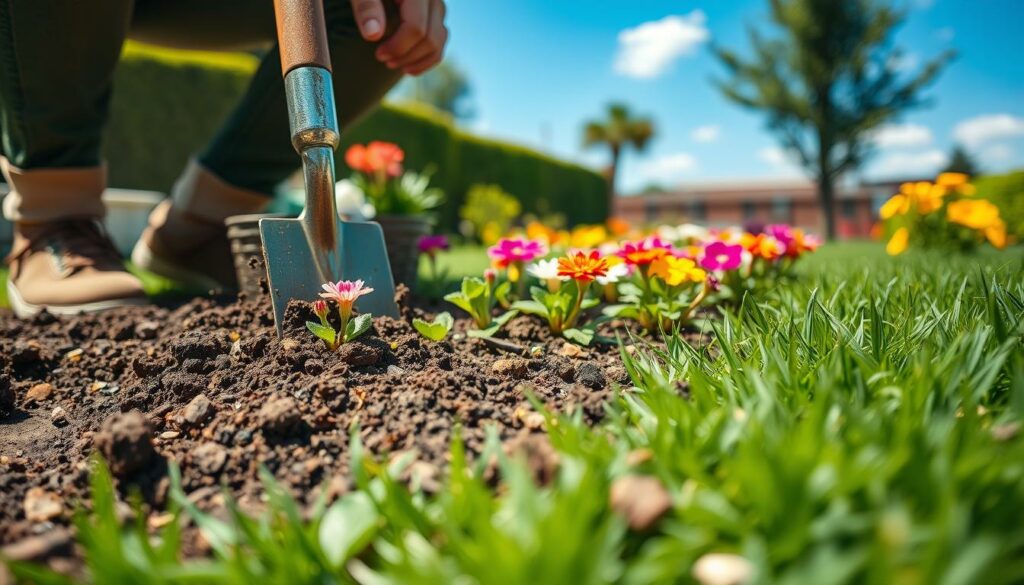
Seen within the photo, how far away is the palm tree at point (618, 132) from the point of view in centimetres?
3036

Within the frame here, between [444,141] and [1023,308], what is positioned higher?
[444,141]

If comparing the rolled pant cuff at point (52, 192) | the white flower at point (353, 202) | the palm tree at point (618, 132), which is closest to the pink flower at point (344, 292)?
the rolled pant cuff at point (52, 192)

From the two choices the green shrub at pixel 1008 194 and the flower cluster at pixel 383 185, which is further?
the green shrub at pixel 1008 194

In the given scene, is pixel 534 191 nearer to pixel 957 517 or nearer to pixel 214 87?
pixel 214 87

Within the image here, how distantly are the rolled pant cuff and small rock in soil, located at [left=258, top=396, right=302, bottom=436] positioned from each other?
1707 mm

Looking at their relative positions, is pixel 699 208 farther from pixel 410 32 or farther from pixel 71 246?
pixel 71 246

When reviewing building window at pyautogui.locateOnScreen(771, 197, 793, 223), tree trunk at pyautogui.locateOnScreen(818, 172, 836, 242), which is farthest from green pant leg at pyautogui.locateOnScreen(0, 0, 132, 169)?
building window at pyautogui.locateOnScreen(771, 197, 793, 223)

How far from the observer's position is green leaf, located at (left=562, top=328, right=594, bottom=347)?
1557 millimetres

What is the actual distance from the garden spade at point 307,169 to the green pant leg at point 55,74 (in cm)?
89

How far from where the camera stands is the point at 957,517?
1.68ft

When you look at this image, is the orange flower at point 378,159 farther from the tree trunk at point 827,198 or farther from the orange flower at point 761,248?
the tree trunk at point 827,198

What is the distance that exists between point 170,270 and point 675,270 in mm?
2071

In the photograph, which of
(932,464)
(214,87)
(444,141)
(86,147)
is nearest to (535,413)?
(932,464)

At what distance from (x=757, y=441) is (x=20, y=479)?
1.18 meters
